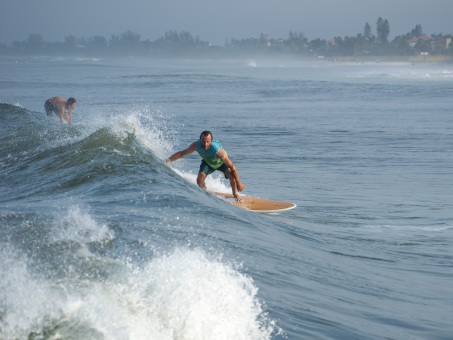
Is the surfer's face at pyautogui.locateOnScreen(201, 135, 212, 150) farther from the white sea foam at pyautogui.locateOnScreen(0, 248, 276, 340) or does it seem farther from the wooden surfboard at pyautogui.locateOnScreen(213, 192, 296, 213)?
the white sea foam at pyautogui.locateOnScreen(0, 248, 276, 340)

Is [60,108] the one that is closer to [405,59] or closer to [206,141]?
[206,141]

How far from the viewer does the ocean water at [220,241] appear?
6.14 metres

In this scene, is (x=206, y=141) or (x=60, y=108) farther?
(x=60, y=108)

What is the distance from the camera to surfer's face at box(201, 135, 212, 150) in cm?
1327

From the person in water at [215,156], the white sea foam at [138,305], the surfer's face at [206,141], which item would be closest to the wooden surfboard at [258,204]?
the person in water at [215,156]

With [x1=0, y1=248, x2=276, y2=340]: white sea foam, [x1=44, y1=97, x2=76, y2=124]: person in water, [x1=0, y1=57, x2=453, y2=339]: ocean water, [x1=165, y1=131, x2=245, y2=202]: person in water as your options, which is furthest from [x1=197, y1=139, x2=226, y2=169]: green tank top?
[x1=44, y1=97, x2=76, y2=124]: person in water

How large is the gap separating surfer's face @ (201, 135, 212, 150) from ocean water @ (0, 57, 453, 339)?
0.68m

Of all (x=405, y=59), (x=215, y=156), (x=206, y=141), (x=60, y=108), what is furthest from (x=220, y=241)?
(x=405, y=59)

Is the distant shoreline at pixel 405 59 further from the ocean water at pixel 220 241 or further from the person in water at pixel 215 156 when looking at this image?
the person in water at pixel 215 156

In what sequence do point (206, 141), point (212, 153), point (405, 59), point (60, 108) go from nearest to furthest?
point (206, 141) → point (212, 153) → point (60, 108) → point (405, 59)

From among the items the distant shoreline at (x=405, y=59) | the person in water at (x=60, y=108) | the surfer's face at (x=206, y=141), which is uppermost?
the surfer's face at (x=206, y=141)

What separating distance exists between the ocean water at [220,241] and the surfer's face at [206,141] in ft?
2.23

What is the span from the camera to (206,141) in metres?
13.3

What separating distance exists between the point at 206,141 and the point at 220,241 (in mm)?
4163
